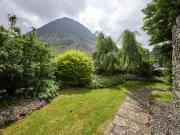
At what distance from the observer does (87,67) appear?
22.2 metres

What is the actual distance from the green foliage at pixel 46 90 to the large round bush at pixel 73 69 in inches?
122

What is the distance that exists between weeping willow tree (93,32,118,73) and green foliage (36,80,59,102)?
11.8 meters

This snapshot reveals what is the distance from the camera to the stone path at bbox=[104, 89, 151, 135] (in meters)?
10.7

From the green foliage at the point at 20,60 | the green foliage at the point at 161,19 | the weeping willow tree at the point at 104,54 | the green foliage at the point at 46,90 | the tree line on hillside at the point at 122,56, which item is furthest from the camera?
the weeping willow tree at the point at 104,54

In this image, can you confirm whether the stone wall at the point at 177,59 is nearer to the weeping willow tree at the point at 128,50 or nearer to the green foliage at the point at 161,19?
the green foliage at the point at 161,19

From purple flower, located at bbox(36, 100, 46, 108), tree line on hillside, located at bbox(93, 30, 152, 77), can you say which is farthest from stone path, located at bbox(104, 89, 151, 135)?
tree line on hillside, located at bbox(93, 30, 152, 77)

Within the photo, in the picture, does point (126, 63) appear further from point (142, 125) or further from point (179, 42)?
point (142, 125)

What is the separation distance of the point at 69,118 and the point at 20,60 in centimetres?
608

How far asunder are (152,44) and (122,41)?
3.93 m

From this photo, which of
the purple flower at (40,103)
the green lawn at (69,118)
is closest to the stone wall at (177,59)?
the green lawn at (69,118)

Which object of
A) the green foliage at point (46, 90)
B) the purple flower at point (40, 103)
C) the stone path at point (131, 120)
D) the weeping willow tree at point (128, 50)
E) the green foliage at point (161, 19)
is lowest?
the stone path at point (131, 120)

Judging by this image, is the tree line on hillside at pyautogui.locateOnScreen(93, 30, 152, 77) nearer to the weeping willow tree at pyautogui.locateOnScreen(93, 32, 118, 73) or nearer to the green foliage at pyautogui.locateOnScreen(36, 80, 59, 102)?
the weeping willow tree at pyautogui.locateOnScreen(93, 32, 118, 73)

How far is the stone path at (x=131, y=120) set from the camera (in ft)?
35.0

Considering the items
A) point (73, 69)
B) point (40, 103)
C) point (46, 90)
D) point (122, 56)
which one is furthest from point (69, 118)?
point (122, 56)
